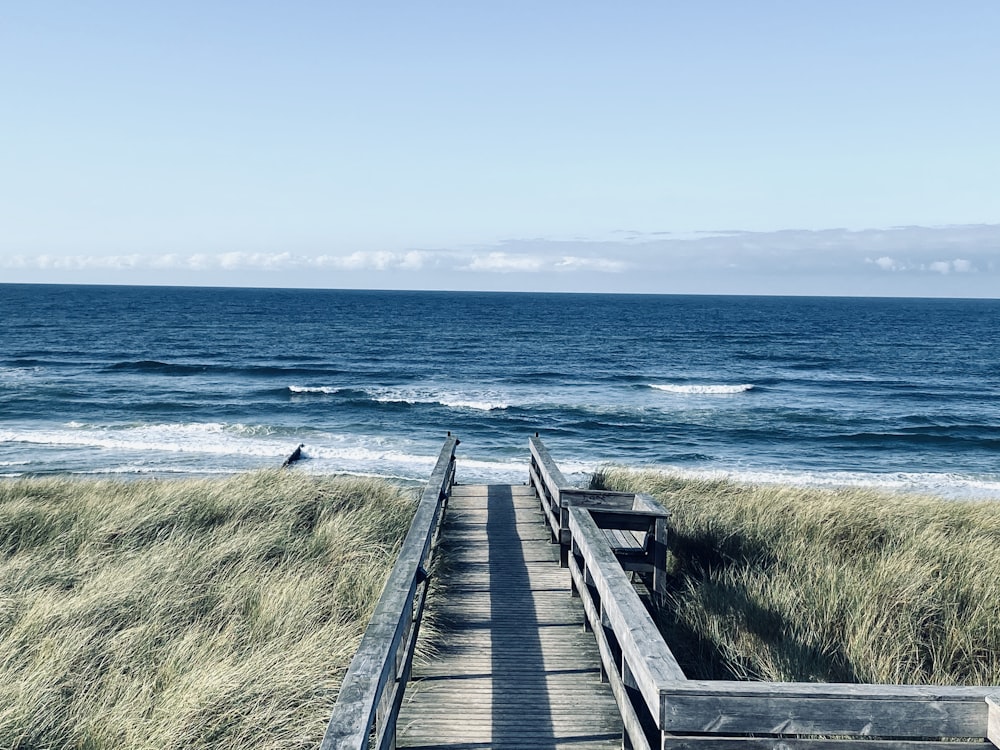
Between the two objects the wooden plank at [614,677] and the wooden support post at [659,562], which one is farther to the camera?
the wooden support post at [659,562]

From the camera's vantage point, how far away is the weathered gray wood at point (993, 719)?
3.41 m

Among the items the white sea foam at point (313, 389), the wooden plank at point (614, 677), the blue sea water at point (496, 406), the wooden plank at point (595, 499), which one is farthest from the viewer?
the white sea foam at point (313, 389)

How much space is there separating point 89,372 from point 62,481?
30.1m

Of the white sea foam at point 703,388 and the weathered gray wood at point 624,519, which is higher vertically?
the weathered gray wood at point 624,519

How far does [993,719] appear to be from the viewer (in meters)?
3.45

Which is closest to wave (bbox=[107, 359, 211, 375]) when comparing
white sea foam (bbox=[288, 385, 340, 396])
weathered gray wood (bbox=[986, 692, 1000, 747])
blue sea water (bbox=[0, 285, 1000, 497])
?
blue sea water (bbox=[0, 285, 1000, 497])

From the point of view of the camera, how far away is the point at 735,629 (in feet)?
20.6

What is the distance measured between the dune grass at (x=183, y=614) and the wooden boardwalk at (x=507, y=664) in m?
0.70

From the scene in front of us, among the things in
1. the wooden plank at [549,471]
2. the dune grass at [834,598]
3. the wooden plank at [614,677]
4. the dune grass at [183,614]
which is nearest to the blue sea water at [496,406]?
the wooden plank at [549,471]

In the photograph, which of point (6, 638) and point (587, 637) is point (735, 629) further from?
point (6, 638)

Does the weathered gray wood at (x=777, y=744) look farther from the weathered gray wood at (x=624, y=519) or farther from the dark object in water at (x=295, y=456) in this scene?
the dark object in water at (x=295, y=456)

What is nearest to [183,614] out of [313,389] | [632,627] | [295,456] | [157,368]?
[632,627]

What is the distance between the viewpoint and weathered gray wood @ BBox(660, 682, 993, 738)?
135 inches

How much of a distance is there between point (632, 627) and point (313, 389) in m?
33.6
